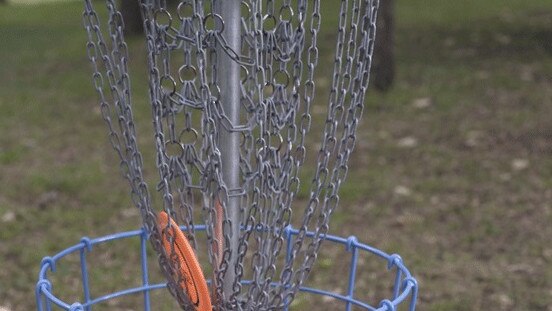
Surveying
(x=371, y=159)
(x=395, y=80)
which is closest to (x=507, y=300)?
(x=371, y=159)

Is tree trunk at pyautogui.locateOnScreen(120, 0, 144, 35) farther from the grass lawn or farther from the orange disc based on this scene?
the orange disc

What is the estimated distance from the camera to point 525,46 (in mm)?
6887

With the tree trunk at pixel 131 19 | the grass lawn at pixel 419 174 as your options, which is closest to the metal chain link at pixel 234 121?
the grass lawn at pixel 419 174

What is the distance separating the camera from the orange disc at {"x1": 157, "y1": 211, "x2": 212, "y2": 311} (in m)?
1.53

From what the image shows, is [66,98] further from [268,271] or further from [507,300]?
[268,271]

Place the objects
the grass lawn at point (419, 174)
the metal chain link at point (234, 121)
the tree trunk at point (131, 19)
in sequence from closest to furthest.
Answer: the metal chain link at point (234, 121) → the grass lawn at point (419, 174) → the tree trunk at point (131, 19)

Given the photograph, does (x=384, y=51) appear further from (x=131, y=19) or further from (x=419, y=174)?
(x=131, y=19)

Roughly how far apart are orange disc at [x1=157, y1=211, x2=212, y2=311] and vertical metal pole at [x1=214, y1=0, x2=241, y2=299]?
6 centimetres

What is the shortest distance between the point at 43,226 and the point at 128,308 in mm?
1000

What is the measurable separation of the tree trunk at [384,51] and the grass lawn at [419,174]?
0.14 meters

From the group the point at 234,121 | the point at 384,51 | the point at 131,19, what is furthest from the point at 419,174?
the point at 131,19

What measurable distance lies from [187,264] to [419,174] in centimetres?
312

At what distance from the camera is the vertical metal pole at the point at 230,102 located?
1.48 metres

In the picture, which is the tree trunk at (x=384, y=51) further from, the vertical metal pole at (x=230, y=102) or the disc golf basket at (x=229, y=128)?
the vertical metal pole at (x=230, y=102)
